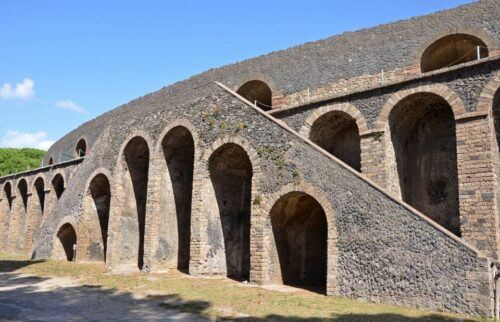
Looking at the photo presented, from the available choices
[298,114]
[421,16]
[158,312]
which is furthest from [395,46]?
[158,312]

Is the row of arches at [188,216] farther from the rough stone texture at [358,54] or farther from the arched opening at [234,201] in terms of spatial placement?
the rough stone texture at [358,54]

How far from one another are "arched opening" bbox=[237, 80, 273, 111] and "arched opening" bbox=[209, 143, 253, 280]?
5689 mm

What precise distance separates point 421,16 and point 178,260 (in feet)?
37.0

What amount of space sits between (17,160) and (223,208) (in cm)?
3726

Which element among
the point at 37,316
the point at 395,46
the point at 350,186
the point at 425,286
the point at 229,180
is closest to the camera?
the point at 37,316

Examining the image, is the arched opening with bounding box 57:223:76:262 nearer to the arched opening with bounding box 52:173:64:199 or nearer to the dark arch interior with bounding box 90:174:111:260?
the dark arch interior with bounding box 90:174:111:260

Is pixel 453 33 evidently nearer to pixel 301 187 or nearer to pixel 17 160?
pixel 301 187

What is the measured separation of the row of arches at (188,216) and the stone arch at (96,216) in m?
0.04

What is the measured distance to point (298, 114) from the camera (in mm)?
14461

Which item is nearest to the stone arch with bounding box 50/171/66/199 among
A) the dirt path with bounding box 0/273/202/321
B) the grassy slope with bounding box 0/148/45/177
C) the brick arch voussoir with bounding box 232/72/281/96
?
the brick arch voussoir with bounding box 232/72/281/96

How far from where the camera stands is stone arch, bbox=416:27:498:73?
13.6 metres

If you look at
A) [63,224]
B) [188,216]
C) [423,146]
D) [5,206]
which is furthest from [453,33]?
[5,206]

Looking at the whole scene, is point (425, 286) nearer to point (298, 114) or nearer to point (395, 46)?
point (298, 114)

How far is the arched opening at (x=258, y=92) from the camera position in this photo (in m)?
19.1
